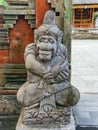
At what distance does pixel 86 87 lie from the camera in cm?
661

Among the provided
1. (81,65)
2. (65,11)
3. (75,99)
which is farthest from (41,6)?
(81,65)

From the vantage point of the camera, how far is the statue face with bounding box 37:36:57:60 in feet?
11.0

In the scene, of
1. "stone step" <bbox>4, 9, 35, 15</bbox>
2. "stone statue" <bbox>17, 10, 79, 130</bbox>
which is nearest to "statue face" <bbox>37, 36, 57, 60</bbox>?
"stone statue" <bbox>17, 10, 79, 130</bbox>

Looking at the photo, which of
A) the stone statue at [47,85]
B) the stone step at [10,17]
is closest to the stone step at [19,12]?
the stone step at [10,17]

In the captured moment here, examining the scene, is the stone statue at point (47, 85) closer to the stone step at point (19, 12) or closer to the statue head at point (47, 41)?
the statue head at point (47, 41)

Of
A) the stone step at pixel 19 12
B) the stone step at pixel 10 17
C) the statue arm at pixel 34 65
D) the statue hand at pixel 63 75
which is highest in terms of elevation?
the stone step at pixel 19 12

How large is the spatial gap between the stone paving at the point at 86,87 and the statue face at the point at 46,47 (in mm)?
1432

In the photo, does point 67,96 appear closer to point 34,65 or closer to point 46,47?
point 34,65

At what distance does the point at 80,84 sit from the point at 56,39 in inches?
142

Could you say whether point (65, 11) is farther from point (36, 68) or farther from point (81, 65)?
point (81, 65)

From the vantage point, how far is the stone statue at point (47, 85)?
3.42 m

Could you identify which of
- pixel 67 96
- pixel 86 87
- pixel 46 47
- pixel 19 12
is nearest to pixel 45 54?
pixel 46 47

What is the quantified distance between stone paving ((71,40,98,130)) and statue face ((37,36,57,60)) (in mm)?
1432

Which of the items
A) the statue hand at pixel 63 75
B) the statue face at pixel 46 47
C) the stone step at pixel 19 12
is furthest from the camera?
the stone step at pixel 19 12
